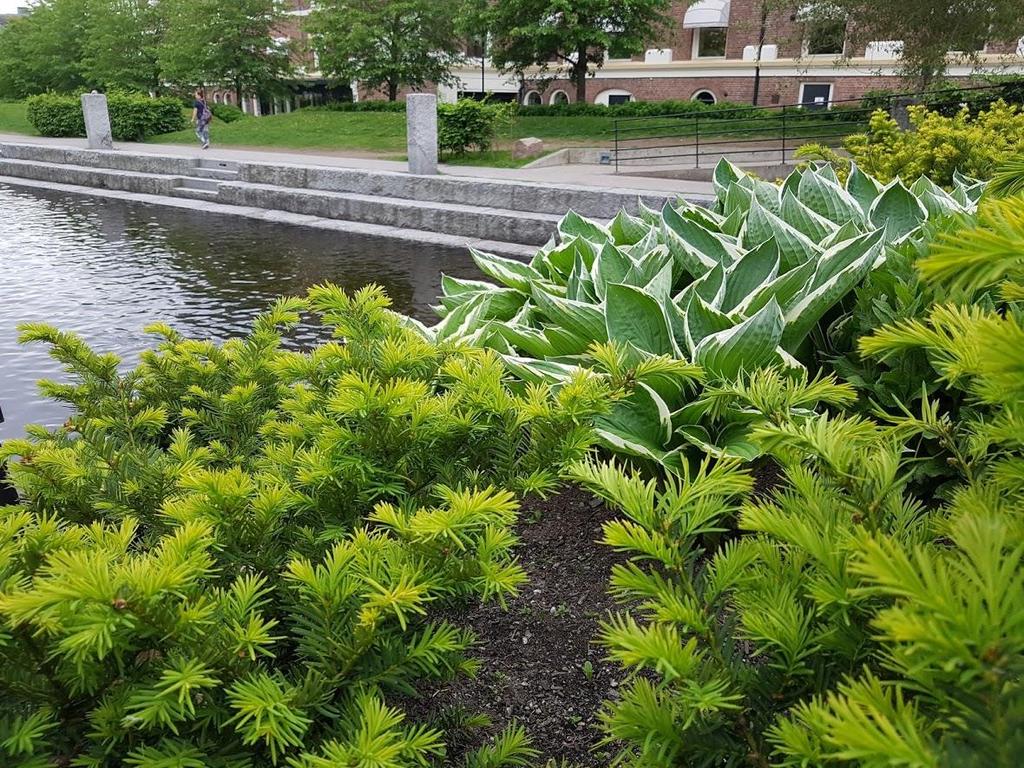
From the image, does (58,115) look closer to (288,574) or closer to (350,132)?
(350,132)

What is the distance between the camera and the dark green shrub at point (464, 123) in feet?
55.9

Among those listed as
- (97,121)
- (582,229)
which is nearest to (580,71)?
(97,121)

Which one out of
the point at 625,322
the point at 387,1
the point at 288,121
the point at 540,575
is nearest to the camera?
the point at 540,575

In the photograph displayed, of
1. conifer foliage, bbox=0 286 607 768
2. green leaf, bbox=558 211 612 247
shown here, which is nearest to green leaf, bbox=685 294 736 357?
conifer foliage, bbox=0 286 607 768

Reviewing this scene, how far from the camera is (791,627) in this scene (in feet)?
3.29

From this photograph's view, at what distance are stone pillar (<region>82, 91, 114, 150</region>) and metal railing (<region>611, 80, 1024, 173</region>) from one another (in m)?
12.6

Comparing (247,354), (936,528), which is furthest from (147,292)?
(936,528)

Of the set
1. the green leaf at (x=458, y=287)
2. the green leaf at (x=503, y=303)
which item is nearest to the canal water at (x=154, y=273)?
the green leaf at (x=458, y=287)

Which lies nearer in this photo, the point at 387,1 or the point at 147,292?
the point at 147,292

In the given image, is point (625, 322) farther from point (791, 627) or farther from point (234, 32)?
point (234, 32)

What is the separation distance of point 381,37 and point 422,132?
1721 centimetres

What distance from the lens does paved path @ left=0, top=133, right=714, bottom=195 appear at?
42.8 feet

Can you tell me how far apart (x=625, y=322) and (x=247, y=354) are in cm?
139

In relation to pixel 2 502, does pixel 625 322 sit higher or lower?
higher
